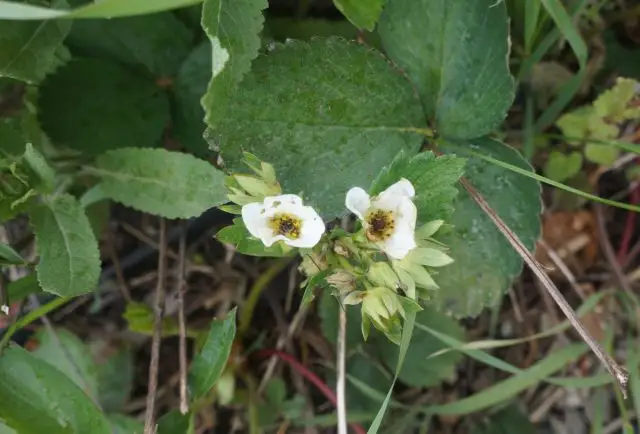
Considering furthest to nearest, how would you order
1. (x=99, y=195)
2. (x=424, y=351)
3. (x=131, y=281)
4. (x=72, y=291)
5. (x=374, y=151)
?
(x=131, y=281) < (x=424, y=351) < (x=99, y=195) < (x=374, y=151) < (x=72, y=291)

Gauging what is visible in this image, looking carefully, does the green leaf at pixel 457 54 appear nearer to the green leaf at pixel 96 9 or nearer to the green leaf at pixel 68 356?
the green leaf at pixel 96 9

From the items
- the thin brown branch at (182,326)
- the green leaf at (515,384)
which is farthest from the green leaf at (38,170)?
the green leaf at (515,384)

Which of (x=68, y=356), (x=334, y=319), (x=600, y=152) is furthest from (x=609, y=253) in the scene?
(x=68, y=356)

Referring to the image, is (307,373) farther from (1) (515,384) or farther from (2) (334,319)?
(1) (515,384)

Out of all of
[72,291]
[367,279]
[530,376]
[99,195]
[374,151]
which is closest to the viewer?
[367,279]

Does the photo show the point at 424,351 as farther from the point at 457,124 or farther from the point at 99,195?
the point at 99,195

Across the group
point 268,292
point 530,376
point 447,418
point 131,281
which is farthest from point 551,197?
point 131,281

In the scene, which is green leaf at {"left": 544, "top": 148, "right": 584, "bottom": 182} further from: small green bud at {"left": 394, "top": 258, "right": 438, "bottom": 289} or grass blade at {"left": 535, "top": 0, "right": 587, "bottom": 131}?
small green bud at {"left": 394, "top": 258, "right": 438, "bottom": 289}
